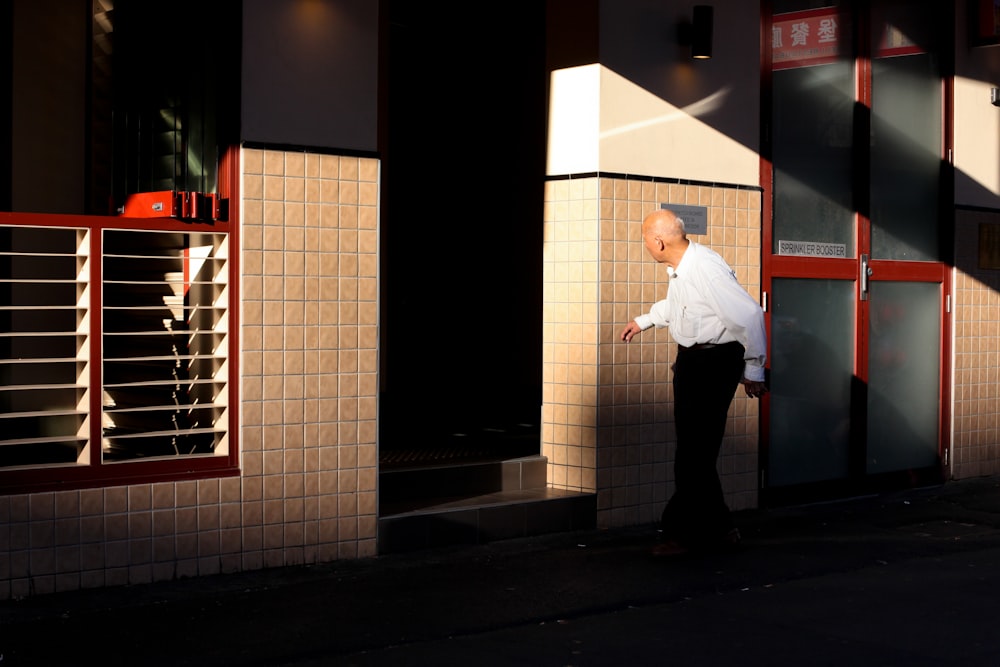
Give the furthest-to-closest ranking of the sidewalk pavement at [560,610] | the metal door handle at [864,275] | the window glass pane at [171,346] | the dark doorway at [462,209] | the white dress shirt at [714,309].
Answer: the dark doorway at [462,209], the metal door handle at [864,275], the white dress shirt at [714,309], the window glass pane at [171,346], the sidewalk pavement at [560,610]

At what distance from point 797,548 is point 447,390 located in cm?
433

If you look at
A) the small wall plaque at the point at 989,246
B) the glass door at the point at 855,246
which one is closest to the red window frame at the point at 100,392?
the glass door at the point at 855,246

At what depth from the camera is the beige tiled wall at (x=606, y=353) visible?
26.6 feet

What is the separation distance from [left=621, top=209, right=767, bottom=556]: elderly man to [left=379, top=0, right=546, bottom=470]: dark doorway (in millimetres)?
3638

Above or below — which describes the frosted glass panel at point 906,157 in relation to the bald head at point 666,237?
above

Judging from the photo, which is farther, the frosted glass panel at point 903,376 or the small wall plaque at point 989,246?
the small wall plaque at point 989,246

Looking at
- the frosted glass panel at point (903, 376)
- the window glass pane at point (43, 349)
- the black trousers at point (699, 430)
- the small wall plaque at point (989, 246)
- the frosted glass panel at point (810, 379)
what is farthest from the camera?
the small wall plaque at point (989, 246)

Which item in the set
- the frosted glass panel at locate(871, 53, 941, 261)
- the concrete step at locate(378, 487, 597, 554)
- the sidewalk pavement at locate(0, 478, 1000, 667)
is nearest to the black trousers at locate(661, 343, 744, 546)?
the sidewalk pavement at locate(0, 478, 1000, 667)

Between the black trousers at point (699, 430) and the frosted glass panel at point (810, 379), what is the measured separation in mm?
2100

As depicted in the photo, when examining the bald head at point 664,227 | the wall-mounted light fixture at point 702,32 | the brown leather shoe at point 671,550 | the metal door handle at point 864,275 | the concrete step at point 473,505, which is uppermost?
the wall-mounted light fixture at point 702,32

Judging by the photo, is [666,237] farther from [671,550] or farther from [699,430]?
[671,550]

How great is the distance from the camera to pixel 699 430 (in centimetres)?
706

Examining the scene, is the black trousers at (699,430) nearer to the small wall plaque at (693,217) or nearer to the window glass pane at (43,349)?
the small wall plaque at (693,217)

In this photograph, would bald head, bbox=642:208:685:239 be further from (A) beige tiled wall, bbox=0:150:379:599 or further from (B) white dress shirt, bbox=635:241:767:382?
(A) beige tiled wall, bbox=0:150:379:599
